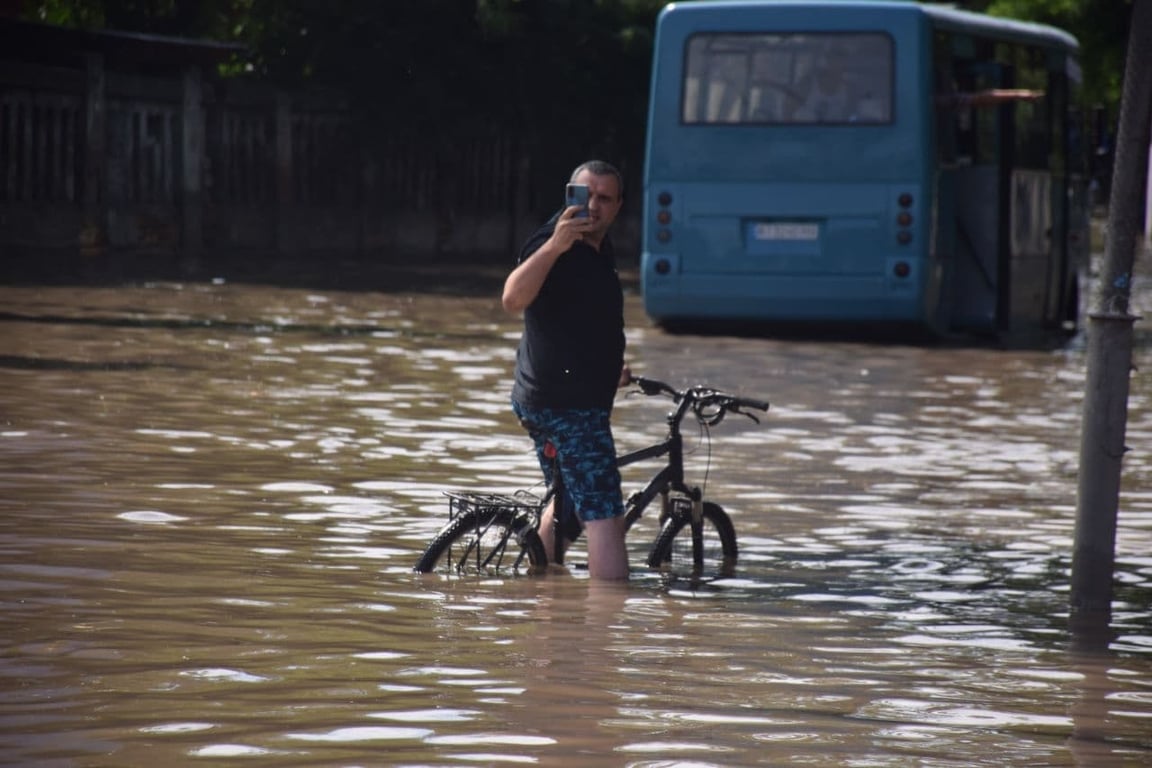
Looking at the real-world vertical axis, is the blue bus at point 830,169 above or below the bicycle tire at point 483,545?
above

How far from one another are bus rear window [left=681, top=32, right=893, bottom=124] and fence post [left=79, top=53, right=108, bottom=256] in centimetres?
1055

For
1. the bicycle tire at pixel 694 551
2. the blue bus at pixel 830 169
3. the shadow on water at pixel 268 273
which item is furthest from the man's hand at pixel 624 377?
the shadow on water at pixel 268 273

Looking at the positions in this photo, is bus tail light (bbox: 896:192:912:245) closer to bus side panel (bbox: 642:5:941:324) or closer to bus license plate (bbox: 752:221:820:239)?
bus side panel (bbox: 642:5:941:324)

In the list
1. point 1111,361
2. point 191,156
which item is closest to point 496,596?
point 1111,361

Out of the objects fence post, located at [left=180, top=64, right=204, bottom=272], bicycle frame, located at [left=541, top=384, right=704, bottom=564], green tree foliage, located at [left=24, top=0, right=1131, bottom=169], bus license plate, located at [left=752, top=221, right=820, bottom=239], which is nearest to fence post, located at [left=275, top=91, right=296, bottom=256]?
green tree foliage, located at [left=24, top=0, right=1131, bottom=169]

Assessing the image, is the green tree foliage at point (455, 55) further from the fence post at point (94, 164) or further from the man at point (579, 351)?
the man at point (579, 351)

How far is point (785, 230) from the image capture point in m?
20.5

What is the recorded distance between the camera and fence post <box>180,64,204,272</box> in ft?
100.0

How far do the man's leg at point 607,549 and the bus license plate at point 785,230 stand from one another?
12656mm

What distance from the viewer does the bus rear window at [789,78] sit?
798 inches

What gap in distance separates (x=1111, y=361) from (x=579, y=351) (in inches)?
68.6

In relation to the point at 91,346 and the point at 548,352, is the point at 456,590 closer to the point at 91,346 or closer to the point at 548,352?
the point at 548,352

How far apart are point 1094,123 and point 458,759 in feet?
61.4

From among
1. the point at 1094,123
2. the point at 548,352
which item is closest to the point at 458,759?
the point at 548,352
